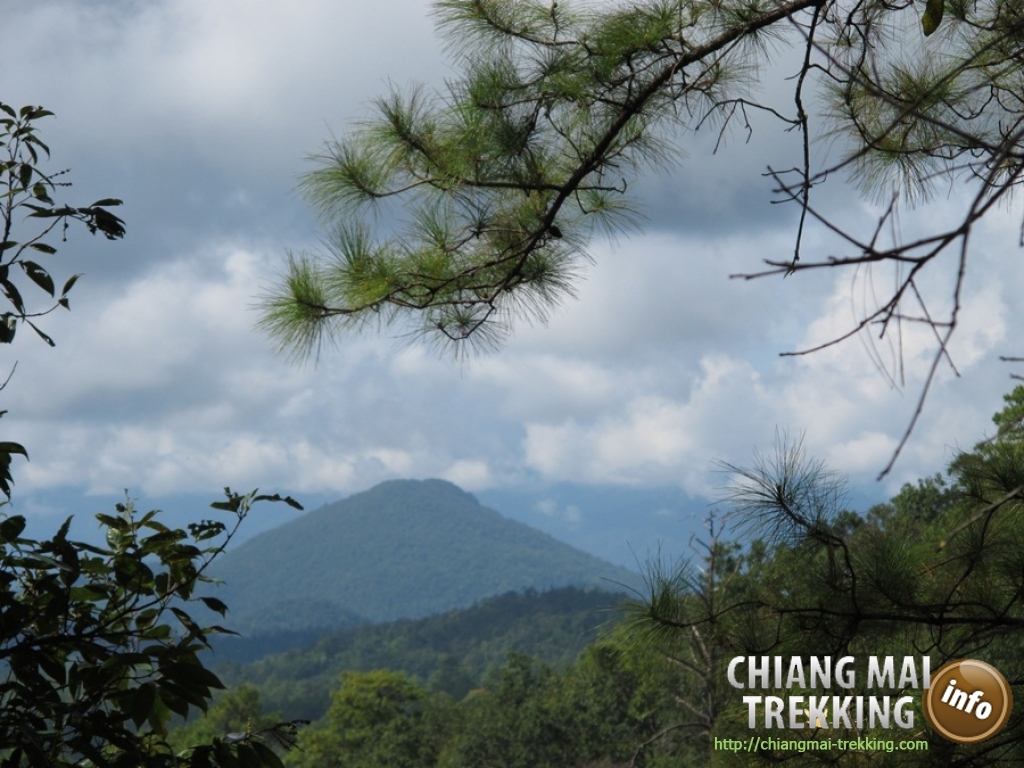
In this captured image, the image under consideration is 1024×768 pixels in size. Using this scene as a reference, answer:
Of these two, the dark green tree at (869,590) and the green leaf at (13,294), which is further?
the dark green tree at (869,590)

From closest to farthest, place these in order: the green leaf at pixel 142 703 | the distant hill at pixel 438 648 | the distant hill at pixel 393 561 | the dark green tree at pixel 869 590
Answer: the green leaf at pixel 142 703 < the dark green tree at pixel 869 590 < the distant hill at pixel 438 648 < the distant hill at pixel 393 561

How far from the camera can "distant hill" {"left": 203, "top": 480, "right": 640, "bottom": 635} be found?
287 ft

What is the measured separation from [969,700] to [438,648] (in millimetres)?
45748

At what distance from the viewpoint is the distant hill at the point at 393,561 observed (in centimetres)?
8750

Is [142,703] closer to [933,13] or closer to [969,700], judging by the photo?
[933,13]

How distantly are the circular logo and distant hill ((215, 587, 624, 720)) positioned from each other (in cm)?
3195

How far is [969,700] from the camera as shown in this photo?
188cm

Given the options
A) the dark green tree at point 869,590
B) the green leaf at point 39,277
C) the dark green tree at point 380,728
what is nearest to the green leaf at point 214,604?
the green leaf at point 39,277

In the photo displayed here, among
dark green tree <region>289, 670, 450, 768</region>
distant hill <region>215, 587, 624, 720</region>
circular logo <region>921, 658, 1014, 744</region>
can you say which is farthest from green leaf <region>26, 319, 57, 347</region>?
distant hill <region>215, 587, 624, 720</region>

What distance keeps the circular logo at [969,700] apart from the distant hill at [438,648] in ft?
105

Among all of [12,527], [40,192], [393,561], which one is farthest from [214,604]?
[393,561]

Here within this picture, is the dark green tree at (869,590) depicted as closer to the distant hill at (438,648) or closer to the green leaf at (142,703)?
the green leaf at (142,703)

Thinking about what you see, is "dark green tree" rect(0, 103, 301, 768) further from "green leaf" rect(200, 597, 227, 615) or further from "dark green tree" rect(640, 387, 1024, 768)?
"dark green tree" rect(640, 387, 1024, 768)

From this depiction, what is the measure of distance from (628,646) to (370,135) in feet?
4.47
